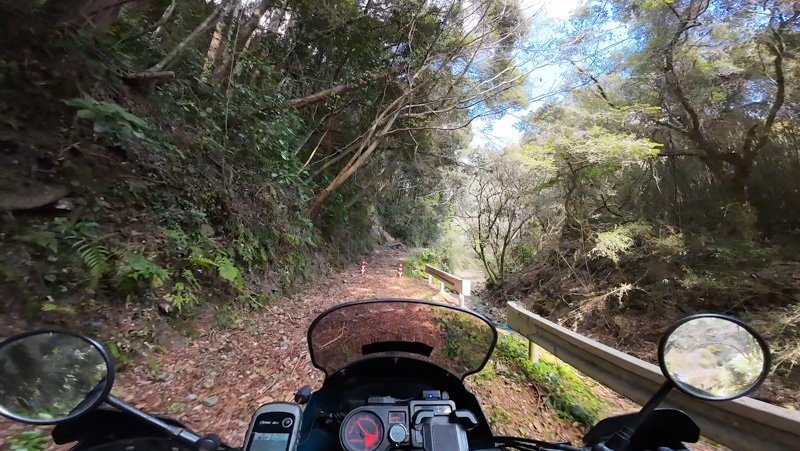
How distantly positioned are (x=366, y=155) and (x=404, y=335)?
8525mm

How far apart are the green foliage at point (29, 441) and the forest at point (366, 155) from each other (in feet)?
3.35

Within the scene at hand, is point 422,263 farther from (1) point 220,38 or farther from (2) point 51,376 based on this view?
(2) point 51,376

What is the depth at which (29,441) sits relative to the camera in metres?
2.16

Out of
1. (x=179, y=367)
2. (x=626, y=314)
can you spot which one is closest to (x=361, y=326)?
(x=179, y=367)

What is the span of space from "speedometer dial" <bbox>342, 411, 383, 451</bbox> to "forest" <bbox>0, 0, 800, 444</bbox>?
3.10 metres

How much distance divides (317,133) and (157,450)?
975 cm

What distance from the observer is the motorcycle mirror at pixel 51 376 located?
1.11 metres

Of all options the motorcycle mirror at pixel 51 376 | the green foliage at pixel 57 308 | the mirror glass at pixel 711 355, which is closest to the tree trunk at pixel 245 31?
the green foliage at pixel 57 308

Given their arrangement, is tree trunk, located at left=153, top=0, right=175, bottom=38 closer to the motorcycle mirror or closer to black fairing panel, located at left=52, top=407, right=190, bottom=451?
the motorcycle mirror

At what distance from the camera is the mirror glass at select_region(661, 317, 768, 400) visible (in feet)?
4.65

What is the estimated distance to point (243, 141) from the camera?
6.31 metres

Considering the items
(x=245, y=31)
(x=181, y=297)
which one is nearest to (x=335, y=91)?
(x=245, y=31)

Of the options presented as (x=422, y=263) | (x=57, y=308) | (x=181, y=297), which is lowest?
(x=422, y=263)

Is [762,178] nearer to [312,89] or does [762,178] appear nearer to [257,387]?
[257,387]
